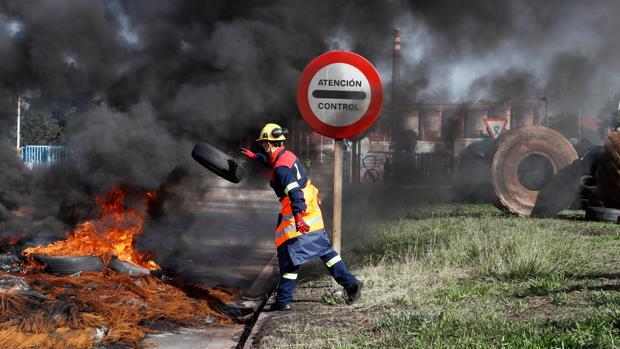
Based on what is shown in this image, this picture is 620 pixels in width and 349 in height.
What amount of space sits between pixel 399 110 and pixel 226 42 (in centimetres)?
558

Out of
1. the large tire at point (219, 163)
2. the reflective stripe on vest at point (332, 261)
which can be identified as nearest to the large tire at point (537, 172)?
the reflective stripe on vest at point (332, 261)

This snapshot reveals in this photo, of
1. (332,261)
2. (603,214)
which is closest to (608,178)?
(603,214)

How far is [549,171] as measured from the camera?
12.0 meters

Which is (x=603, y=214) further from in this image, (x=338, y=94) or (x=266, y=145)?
(x=266, y=145)

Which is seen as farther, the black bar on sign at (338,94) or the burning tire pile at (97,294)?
the black bar on sign at (338,94)

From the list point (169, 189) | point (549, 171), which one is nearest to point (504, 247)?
point (169, 189)

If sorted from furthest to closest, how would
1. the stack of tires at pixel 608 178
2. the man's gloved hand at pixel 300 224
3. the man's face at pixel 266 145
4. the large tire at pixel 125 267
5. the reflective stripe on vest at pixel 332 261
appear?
the stack of tires at pixel 608 178 → the large tire at pixel 125 267 → the man's face at pixel 266 145 → the reflective stripe on vest at pixel 332 261 → the man's gloved hand at pixel 300 224

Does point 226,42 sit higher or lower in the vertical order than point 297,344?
higher

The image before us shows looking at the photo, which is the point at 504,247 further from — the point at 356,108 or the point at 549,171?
the point at 549,171

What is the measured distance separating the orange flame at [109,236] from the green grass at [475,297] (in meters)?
2.32

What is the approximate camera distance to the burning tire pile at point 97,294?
5367 mm

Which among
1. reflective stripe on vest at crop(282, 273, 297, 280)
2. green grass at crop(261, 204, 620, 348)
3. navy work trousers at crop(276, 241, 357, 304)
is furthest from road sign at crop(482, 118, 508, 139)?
reflective stripe on vest at crop(282, 273, 297, 280)

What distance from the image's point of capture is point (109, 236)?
7945mm

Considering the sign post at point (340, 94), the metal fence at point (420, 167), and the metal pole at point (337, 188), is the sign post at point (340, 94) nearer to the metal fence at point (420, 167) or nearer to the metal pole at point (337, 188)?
the metal pole at point (337, 188)
